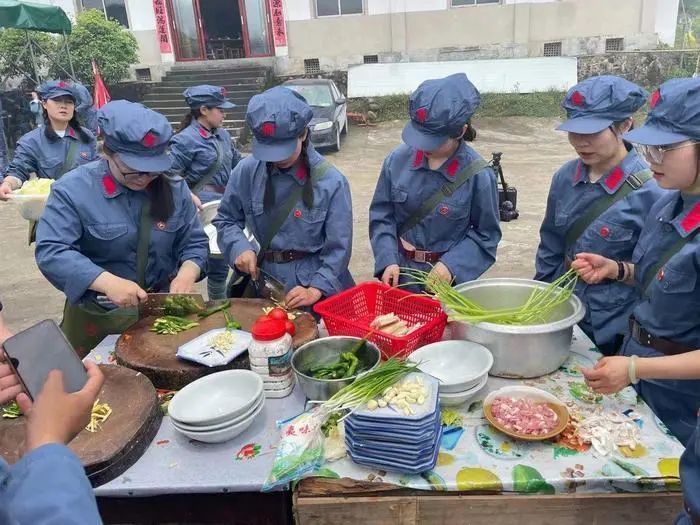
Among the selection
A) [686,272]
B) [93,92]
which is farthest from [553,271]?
[93,92]

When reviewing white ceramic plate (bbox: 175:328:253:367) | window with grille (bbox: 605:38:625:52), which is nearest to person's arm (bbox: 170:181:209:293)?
white ceramic plate (bbox: 175:328:253:367)

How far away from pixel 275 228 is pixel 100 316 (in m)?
0.98

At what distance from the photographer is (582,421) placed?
1.87 meters

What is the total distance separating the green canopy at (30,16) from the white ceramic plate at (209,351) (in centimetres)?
919

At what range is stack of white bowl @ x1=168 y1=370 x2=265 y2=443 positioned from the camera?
5.94 feet

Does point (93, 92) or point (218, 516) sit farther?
point (93, 92)

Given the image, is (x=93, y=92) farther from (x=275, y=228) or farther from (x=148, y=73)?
(x=275, y=228)

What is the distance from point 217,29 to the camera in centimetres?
1812

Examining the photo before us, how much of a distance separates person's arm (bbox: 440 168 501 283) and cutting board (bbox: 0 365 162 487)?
5.16ft

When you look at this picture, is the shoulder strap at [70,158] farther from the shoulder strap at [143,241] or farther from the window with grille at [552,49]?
the window with grille at [552,49]

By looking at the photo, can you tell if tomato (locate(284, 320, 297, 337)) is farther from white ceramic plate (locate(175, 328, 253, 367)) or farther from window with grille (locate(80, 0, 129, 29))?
window with grille (locate(80, 0, 129, 29))

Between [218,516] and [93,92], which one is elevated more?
[93,92]

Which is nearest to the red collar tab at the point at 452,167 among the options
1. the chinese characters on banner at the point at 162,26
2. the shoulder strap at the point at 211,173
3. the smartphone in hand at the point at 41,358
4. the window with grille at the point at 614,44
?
the smartphone in hand at the point at 41,358

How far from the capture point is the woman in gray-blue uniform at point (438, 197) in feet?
8.87
